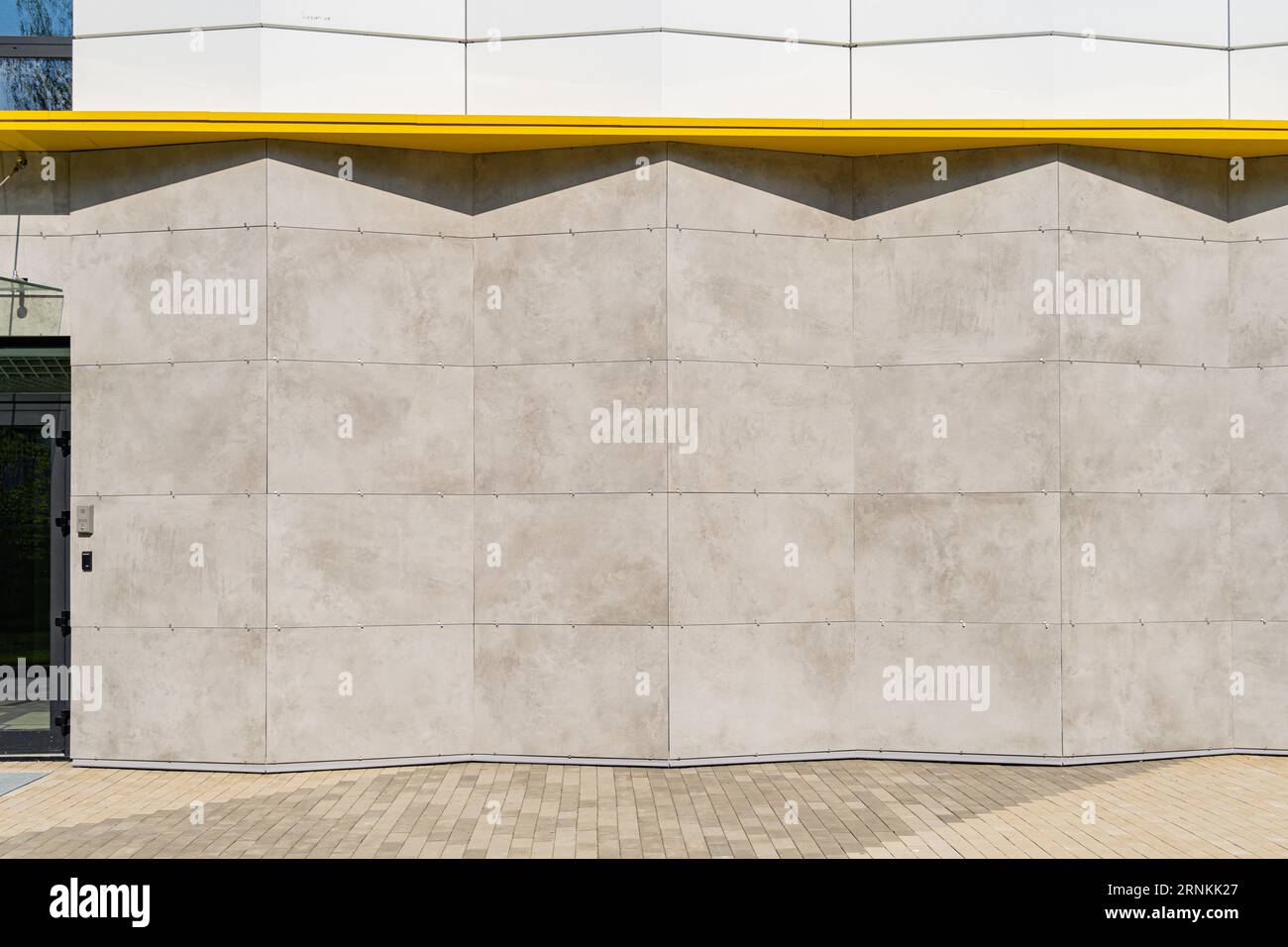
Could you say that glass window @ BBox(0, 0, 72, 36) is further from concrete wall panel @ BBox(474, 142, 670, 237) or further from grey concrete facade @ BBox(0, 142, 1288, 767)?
concrete wall panel @ BBox(474, 142, 670, 237)

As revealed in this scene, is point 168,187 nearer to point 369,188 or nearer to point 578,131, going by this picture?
point 369,188

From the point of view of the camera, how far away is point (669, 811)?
975 centimetres

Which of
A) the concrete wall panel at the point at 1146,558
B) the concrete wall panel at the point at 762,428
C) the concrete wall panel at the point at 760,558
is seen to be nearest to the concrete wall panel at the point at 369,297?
the concrete wall panel at the point at 762,428

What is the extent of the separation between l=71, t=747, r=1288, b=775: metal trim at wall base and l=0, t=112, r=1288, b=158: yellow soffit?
230 inches

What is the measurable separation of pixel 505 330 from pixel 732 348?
220 cm

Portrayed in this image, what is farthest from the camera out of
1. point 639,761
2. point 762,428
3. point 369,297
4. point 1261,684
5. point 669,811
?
point 1261,684

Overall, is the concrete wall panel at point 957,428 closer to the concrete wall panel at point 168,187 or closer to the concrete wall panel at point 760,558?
the concrete wall panel at point 760,558

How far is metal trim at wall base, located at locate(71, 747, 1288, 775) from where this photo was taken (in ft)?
37.2

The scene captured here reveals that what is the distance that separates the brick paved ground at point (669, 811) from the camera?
28.5 feet

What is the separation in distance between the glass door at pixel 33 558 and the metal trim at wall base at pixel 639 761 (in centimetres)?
99

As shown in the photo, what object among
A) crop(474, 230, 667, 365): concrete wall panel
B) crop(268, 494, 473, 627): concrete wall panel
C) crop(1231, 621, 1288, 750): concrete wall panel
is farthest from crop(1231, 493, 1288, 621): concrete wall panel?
crop(268, 494, 473, 627): concrete wall panel

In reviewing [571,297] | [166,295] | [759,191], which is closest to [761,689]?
[571,297]

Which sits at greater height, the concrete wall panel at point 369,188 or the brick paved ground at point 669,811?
the concrete wall panel at point 369,188

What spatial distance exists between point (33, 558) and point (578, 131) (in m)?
6.78
